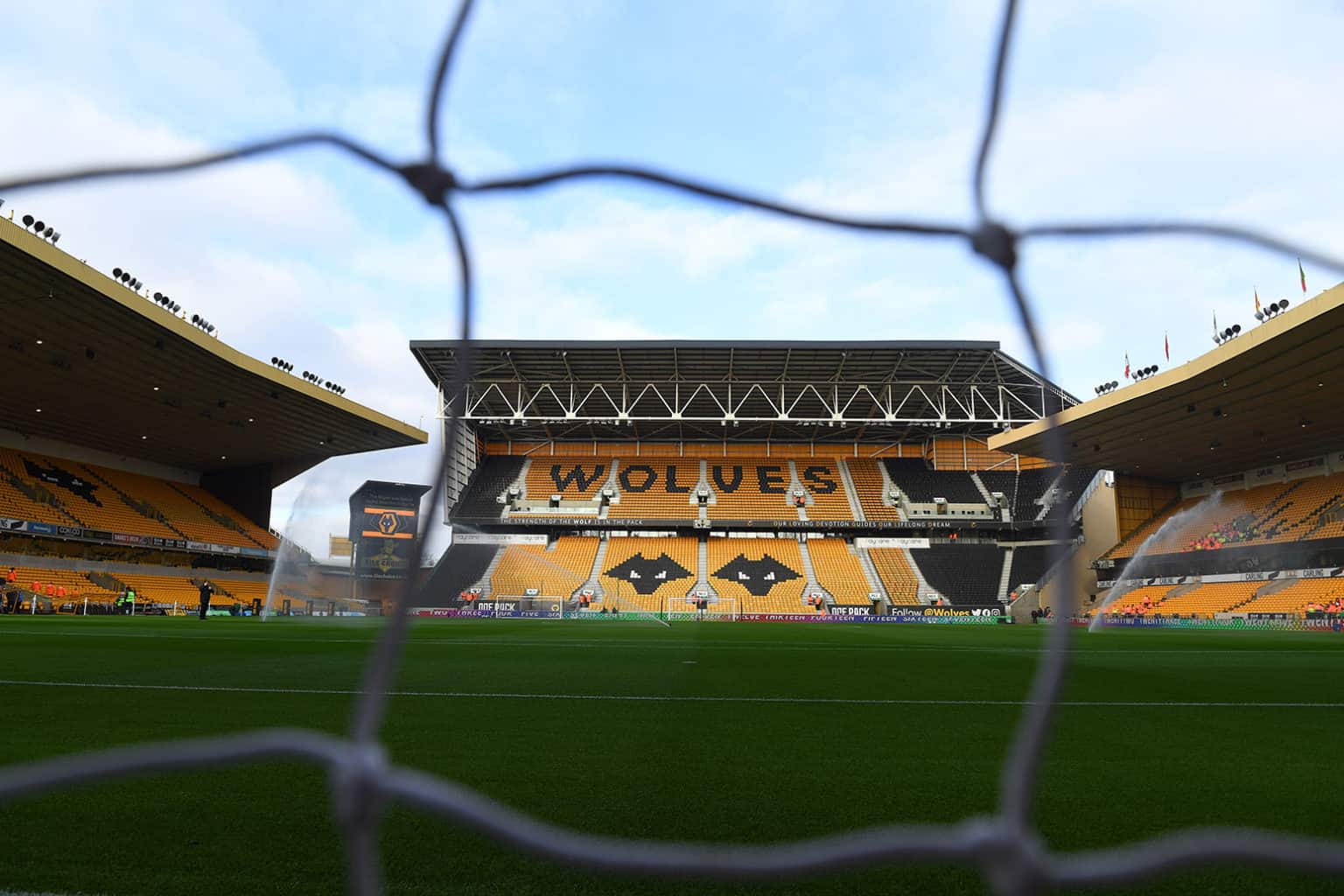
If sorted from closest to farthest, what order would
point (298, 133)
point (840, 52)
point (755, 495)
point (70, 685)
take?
point (298, 133) < point (840, 52) < point (70, 685) < point (755, 495)

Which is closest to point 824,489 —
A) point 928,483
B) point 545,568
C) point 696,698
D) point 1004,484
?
point 928,483

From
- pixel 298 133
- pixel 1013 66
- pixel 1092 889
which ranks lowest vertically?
pixel 1092 889

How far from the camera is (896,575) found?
110 ft

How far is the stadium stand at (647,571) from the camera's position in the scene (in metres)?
31.4

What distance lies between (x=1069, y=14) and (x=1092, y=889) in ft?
5.66

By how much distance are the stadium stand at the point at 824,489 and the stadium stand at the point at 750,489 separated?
783mm

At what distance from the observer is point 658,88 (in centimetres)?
170

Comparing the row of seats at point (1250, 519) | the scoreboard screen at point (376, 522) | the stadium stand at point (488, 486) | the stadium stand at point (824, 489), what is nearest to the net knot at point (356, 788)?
the scoreboard screen at point (376, 522)

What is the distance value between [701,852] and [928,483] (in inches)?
1498

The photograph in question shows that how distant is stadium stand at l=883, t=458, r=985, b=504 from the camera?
3631cm

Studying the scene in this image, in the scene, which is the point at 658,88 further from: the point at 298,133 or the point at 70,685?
the point at 70,685

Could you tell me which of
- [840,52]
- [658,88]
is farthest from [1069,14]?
[658,88]

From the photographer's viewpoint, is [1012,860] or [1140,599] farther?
[1140,599]

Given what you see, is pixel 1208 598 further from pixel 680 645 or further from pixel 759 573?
pixel 680 645
